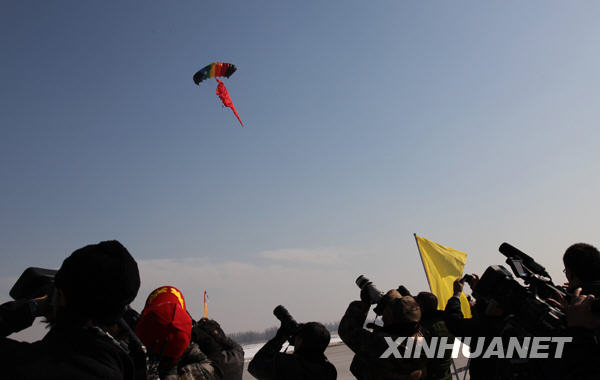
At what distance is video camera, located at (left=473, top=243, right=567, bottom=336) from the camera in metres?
2.53

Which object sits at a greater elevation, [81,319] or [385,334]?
[81,319]

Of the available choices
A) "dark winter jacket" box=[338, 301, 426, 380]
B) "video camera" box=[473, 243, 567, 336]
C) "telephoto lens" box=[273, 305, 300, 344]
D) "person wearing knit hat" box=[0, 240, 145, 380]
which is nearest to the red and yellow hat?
"person wearing knit hat" box=[0, 240, 145, 380]

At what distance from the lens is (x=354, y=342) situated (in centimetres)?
376

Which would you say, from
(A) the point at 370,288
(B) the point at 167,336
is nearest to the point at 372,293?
(A) the point at 370,288

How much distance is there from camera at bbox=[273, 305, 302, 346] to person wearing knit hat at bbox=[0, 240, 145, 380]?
6.57ft

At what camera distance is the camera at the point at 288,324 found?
3850mm

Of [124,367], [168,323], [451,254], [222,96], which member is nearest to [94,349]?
[124,367]

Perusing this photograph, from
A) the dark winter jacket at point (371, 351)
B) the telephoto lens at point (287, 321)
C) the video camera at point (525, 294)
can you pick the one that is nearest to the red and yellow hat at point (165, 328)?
the telephoto lens at point (287, 321)

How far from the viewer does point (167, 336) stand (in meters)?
2.67

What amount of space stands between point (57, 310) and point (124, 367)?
40 centimetres

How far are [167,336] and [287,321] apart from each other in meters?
1.42

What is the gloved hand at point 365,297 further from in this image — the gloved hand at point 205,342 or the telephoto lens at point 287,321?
the gloved hand at point 205,342

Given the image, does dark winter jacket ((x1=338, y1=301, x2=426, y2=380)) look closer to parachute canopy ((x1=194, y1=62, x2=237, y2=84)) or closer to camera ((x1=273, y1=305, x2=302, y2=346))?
camera ((x1=273, y1=305, x2=302, y2=346))

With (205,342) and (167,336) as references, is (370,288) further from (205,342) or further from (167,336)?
(167,336)
